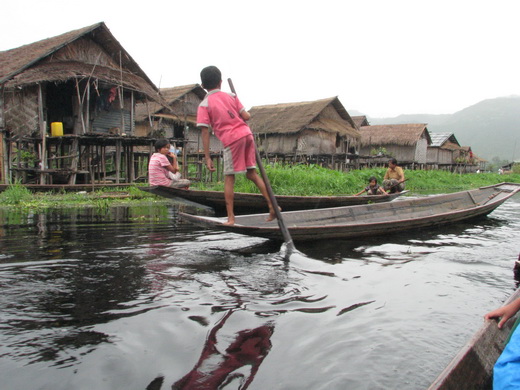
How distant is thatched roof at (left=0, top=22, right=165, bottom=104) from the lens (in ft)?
37.6

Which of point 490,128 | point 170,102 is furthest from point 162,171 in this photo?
point 490,128

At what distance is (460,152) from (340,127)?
2084 cm

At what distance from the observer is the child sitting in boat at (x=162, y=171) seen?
7.01 meters

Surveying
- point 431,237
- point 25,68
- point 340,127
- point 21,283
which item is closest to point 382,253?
point 431,237

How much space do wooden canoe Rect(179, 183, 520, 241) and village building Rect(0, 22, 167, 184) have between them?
8510 mm

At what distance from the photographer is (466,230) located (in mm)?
7008

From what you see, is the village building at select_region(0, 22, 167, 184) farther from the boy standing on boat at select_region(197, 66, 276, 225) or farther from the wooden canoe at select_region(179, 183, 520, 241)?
the boy standing on boat at select_region(197, 66, 276, 225)

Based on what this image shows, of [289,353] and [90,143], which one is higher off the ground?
[90,143]

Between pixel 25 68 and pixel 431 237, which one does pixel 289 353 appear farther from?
pixel 25 68

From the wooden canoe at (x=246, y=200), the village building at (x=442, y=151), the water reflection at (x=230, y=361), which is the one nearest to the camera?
the water reflection at (x=230, y=361)

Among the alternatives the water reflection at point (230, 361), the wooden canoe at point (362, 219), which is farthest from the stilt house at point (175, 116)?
the water reflection at point (230, 361)

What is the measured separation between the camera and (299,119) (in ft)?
79.6

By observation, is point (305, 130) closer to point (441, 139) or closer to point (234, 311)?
point (441, 139)

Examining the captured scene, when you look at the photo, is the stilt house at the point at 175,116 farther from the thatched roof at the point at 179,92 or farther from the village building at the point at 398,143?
the village building at the point at 398,143
